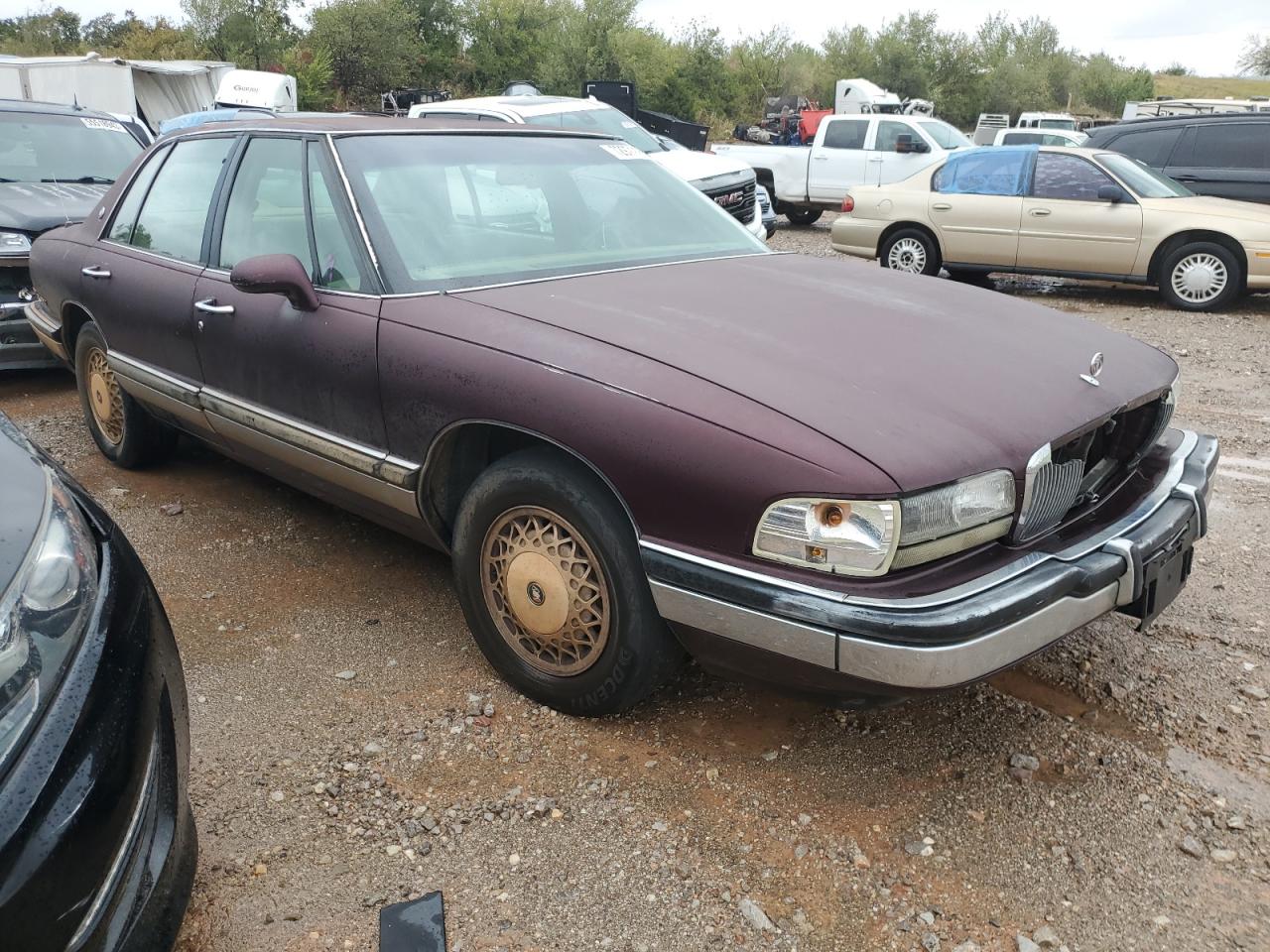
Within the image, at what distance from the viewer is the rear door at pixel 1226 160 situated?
10.2 meters

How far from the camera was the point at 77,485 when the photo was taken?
225 centimetres

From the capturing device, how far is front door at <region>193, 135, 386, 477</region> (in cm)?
306

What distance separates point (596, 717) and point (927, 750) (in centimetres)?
90

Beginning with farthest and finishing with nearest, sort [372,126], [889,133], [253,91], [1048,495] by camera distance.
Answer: [253,91], [889,133], [372,126], [1048,495]

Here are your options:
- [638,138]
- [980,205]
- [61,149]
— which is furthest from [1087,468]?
[638,138]

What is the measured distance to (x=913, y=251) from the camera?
10.1 m

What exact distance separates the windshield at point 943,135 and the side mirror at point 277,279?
518 inches

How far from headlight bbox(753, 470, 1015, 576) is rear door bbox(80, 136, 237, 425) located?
2543mm

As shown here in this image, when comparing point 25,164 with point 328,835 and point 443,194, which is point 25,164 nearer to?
point 443,194

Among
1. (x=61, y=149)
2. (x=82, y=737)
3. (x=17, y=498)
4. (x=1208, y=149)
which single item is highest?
(x=1208, y=149)

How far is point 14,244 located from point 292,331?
4.00 m

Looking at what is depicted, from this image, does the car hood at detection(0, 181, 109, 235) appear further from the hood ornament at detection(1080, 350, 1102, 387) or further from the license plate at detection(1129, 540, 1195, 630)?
the license plate at detection(1129, 540, 1195, 630)

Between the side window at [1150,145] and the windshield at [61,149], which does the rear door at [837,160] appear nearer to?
the side window at [1150,145]

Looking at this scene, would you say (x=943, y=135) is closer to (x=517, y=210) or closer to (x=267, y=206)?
(x=517, y=210)
